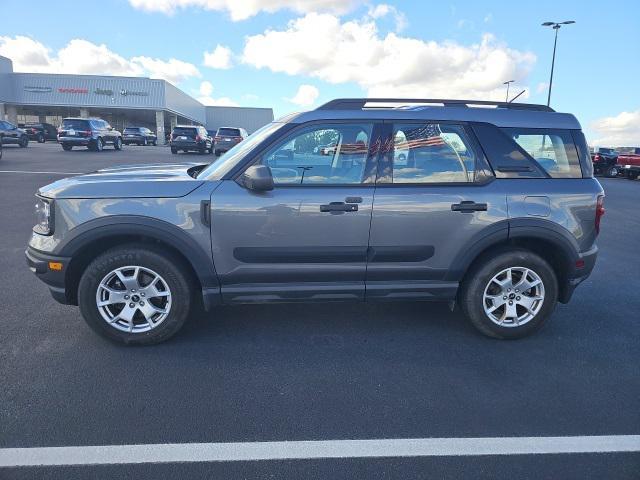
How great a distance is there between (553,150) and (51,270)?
164 inches

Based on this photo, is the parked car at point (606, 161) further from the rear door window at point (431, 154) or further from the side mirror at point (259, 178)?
the side mirror at point (259, 178)

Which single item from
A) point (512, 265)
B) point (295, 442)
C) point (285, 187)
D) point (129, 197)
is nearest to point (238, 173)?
point (285, 187)

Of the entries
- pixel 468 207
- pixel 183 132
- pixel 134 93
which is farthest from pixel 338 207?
pixel 134 93

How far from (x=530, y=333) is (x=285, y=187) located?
2451mm

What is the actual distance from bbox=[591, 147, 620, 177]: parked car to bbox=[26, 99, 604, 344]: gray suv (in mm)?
26532

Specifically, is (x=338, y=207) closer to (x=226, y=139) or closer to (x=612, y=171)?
(x=226, y=139)

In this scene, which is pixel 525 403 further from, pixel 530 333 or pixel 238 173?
pixel 238 173

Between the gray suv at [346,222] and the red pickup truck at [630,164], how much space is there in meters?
25.4

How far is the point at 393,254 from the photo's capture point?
3580 millimetres

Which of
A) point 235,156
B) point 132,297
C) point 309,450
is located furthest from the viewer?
point 235,156

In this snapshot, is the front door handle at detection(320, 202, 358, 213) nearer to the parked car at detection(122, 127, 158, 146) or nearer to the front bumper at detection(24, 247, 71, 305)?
the front bumper at detection(24, 247, 71, 305)

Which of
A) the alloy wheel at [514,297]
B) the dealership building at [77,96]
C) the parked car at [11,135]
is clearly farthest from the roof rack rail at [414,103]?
the dealership building at [77,96]

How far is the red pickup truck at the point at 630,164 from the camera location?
2400 cm

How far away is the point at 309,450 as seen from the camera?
7.97 feet
